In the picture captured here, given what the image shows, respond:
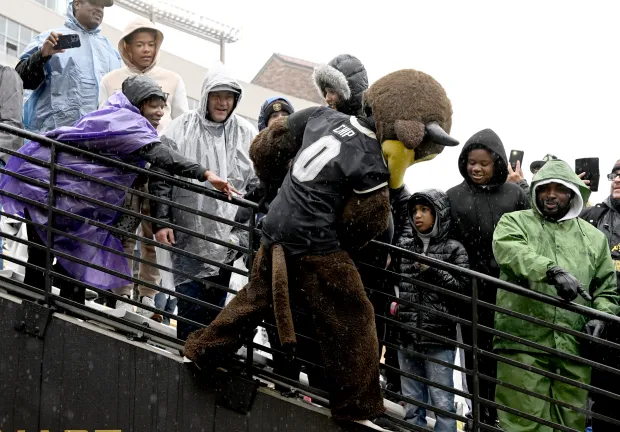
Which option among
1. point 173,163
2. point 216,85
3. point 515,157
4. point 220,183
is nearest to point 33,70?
point 216,85

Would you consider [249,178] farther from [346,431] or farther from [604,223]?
[604,223]

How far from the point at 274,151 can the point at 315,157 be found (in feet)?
1.29

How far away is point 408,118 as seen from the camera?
459cm

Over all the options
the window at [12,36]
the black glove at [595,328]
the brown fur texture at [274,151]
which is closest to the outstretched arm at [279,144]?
the brown fur texture at [274,151]

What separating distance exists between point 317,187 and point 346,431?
53.2 inches

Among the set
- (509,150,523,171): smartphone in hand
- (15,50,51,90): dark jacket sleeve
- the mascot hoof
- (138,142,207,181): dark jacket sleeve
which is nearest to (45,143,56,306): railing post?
(138,142,207,181): dark jacket sleeve

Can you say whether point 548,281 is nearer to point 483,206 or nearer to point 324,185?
point 483,206

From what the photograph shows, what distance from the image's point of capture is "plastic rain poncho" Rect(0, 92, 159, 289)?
5.31 meters

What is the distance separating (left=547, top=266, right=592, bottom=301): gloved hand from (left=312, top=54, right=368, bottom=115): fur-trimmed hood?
1447 millimetres

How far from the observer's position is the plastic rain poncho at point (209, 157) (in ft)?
19.5

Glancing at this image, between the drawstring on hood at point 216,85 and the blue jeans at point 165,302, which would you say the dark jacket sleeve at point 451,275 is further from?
the blue jeans at point 165,302

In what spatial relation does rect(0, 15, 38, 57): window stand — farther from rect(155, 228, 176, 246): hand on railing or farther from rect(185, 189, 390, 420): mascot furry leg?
rect(185, 189, 390, 420): mascot furry leg

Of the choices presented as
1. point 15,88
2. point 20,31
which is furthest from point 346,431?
point 20,31

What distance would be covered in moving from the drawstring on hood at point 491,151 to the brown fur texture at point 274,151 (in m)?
1.47
